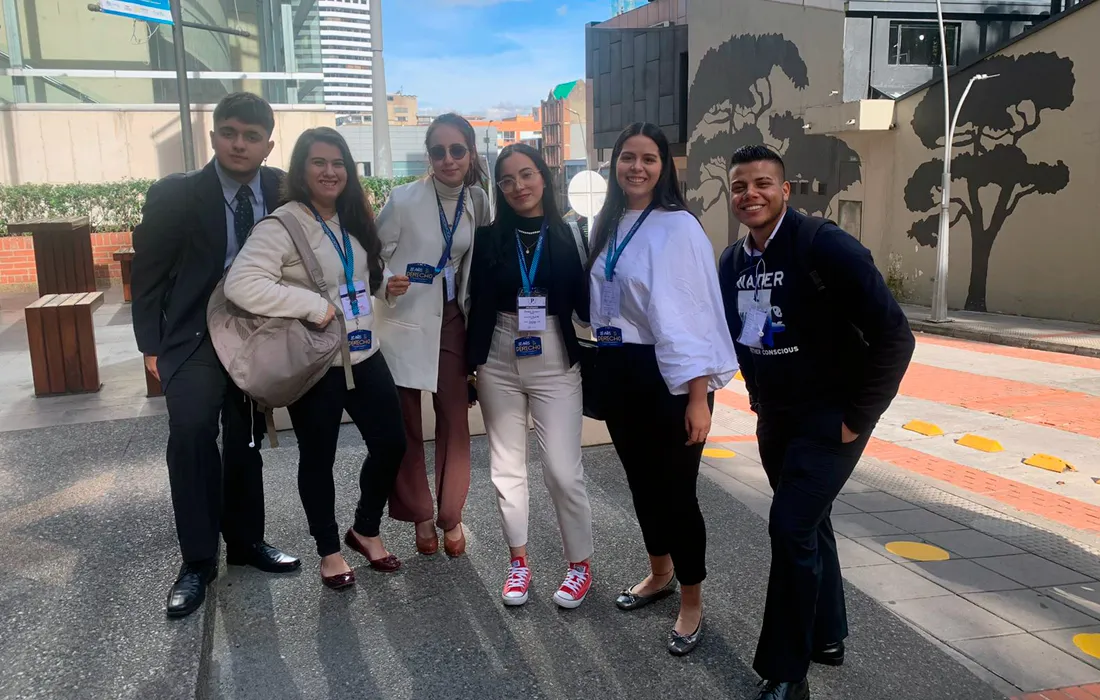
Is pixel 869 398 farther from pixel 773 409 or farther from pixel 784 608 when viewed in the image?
pixel 784 608

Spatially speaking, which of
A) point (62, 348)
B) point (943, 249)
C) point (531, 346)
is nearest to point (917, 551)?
point (531, 346)

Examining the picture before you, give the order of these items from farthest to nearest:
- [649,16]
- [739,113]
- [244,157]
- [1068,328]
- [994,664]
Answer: [649,16] → [739,113] → [1068,328] → [244,157] → [994,664]

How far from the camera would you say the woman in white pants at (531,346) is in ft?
10.7

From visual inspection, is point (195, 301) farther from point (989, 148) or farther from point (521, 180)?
point (989, 148)

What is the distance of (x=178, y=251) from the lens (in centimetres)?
312

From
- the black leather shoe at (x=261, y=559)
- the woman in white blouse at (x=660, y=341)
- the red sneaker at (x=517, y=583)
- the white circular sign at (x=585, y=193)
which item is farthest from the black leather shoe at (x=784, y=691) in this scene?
the white circular sign at (x=585, y=193)

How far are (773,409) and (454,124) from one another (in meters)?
1.80

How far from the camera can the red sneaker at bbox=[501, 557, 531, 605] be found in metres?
3.35

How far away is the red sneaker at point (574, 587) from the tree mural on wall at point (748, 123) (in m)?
20.3

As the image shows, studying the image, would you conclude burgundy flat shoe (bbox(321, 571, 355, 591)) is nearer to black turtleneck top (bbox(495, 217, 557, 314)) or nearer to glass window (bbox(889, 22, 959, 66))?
black turtleneck top (bbox(495, 217, 557, 314))

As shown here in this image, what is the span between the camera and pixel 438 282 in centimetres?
350

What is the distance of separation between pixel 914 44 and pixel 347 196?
77.6ft

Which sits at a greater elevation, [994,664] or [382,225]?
[382,225]

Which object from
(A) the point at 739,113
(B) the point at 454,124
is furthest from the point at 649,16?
(B) the point at 454,124
